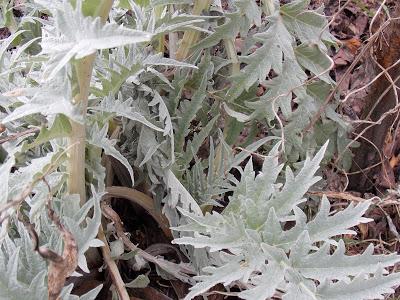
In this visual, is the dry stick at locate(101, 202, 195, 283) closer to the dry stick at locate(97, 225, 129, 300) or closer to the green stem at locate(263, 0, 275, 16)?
the dry stick at locate(97, 225, 129, 300)

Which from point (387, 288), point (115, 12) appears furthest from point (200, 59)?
point (387, 288)

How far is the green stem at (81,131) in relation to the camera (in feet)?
2.36

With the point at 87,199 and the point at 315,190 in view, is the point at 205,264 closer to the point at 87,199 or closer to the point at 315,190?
the point at 87,199

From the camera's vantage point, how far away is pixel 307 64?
102cm

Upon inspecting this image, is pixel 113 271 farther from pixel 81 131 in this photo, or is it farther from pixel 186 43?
pixel 186 43

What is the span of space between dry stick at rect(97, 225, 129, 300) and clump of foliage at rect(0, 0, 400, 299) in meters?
0.02

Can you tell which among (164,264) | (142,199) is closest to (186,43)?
(142,199)

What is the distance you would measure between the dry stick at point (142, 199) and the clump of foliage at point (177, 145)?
24mm

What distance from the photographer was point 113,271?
92 centimetres

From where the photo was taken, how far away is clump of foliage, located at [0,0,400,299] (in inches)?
27.5

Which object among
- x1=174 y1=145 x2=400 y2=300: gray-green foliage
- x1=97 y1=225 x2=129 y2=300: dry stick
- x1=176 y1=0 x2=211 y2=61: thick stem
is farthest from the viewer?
x1=176 y1=0 x2=211 y2=61: thick stem

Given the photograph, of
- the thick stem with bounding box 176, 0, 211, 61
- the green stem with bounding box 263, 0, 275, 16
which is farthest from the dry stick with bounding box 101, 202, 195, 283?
the green stem with bounding box 263, 0, 275, 16

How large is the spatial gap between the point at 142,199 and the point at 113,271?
0.16m

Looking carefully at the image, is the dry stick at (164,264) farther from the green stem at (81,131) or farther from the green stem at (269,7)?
the green stem at (269,7)
